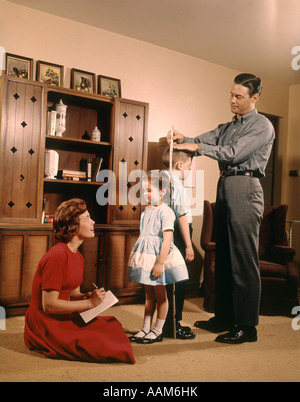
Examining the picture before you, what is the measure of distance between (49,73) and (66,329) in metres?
2.40

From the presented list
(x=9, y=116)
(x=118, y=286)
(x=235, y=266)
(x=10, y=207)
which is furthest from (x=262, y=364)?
(x=9, y=116)

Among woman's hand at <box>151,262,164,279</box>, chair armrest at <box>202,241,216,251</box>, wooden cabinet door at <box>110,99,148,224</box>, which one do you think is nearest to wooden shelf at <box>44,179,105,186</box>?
wooden cabinet door at <box>110,99,148,224</box>

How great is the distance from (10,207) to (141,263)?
4.39 ft

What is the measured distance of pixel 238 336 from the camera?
255 centimetres

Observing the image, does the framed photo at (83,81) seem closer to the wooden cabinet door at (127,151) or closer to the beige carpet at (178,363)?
the wooden cabinet door at (127,151)

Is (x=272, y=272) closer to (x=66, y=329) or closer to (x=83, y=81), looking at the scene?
(x=66, y=329)

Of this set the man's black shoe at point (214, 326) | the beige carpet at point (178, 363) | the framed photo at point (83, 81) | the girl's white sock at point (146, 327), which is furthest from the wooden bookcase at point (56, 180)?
the girl's white sock at point (146, 327)

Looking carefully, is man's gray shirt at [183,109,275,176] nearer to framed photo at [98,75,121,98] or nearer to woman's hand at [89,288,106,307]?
woman's hand at [89,288,106,307]

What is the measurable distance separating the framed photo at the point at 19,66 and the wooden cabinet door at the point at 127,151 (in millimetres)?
799

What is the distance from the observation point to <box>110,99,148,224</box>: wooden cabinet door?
12.1 feet

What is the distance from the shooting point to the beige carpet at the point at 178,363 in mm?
1937

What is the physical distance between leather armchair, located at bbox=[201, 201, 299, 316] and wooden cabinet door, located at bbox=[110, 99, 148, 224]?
0.71 m

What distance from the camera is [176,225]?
8.62ft
